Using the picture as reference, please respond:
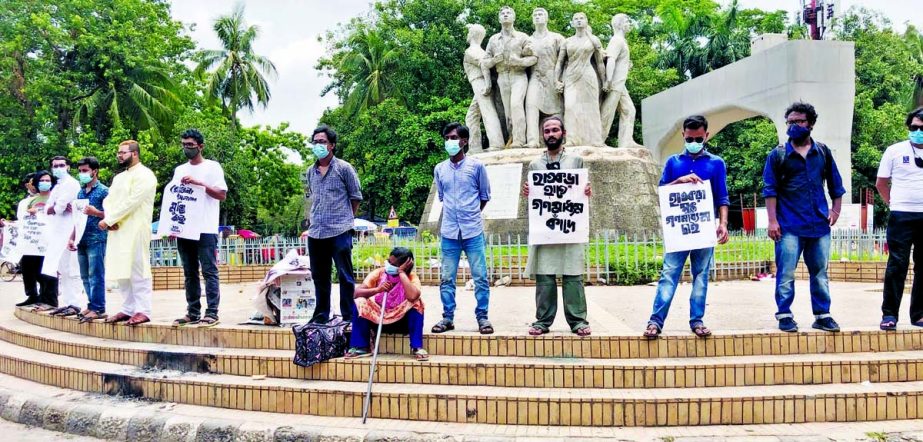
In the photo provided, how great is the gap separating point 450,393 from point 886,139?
2579 cm

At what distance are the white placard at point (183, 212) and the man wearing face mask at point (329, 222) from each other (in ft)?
3.57

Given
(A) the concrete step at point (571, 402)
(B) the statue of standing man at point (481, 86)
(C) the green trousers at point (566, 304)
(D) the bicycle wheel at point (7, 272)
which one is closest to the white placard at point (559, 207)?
(C) the green trousers at point (566, 304)

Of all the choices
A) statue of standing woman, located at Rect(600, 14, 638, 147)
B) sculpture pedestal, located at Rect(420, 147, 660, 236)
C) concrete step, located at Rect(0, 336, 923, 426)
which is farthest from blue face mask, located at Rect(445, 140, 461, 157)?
statue of standing woman, located at Rect(600, 14, 638, 147)

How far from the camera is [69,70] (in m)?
22.0

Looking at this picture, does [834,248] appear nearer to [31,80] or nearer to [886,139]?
[886,139]

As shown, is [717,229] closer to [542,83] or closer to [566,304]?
[566,304]

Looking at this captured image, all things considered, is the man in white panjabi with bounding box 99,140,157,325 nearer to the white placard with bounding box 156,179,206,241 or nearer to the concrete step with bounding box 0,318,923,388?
the white placard with bounding box 156,179,206,241

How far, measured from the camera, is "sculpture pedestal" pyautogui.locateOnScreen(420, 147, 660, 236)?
1129 centimetres

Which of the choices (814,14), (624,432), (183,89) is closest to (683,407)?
(624,432)

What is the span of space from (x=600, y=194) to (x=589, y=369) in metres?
6.95

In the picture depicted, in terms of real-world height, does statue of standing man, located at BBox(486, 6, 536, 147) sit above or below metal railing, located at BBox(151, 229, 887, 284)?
above

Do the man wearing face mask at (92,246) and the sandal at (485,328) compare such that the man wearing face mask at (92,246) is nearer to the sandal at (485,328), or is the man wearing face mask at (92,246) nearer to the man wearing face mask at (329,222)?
the man wearing face mask at (329,222)

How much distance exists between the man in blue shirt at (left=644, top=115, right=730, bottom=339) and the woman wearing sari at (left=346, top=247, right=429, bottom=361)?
1.62 m

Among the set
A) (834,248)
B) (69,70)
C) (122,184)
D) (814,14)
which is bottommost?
(834,248)
